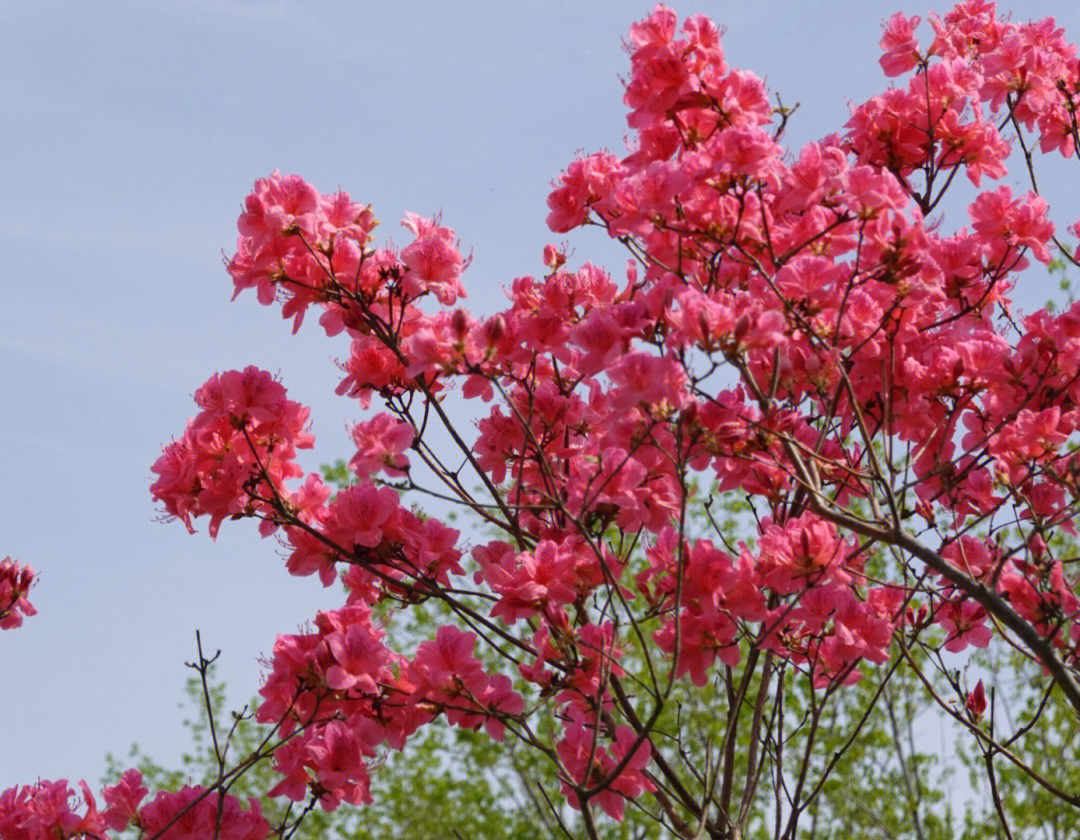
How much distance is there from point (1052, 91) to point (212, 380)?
2.82 metres

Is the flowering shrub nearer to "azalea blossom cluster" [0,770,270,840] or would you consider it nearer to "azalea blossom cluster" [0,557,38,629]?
"azalea blossom cluster" [0,770,270,840]

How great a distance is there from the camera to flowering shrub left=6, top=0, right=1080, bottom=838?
286 centimetres

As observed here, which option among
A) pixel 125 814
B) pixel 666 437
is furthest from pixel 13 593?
pixel 666 437

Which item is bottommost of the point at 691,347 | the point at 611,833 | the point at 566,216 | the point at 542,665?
the point at 542,665

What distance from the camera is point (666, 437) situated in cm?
295

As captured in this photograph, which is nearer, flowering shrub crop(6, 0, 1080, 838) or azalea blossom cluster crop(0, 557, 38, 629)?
flowering shrub crop(6, 0, 1080, 838)

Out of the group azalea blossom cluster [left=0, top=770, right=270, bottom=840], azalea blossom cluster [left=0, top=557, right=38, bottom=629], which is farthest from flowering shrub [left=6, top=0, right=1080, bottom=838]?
azalea blossom cluster [left=0, top=557, right=38, bottom=629]

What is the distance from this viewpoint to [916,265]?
115 inches

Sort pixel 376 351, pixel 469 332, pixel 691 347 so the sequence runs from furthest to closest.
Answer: pixel 376 351 → pixel 469 332 → pixel 691 347

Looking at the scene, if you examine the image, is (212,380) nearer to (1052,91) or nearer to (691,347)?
(691,347)

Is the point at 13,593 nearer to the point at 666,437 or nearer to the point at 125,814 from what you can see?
the point at 125,814

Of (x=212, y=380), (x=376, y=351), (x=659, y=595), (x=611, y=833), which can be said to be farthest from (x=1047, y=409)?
(x=611, y=833)

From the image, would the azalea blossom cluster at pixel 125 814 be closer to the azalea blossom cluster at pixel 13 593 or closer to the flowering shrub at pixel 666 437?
the flowering shrub at pixel 666 437

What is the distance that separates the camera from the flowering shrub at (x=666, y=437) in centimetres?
286
